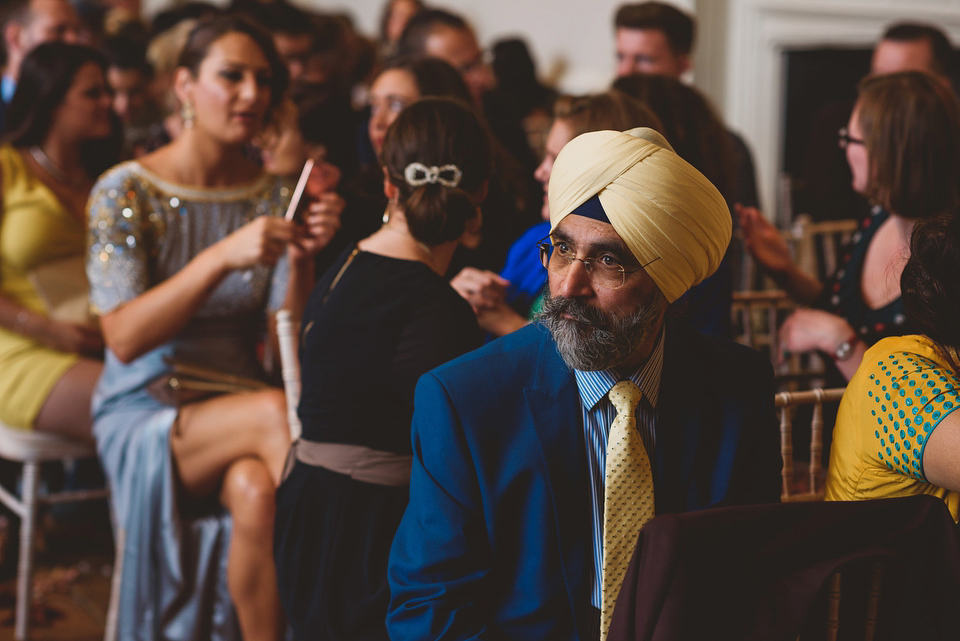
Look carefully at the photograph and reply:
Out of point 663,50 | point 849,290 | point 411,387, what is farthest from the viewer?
point 663,50

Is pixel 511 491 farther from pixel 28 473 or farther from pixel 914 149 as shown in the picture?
pixel 28 473

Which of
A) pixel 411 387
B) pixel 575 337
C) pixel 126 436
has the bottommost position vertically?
pixel 126 436

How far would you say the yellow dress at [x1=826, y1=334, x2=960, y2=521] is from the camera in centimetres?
132

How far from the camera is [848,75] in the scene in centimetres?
527

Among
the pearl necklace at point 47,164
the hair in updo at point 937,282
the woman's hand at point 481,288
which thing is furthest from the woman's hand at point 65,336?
the hair in updo at point 937,282

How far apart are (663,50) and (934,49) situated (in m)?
1.12

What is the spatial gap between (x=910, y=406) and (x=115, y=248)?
196cm

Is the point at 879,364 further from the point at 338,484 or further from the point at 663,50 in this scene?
the point at 663,50

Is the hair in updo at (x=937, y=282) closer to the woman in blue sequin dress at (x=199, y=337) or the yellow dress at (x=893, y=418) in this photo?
the yellow dress at (x=893, y=418)

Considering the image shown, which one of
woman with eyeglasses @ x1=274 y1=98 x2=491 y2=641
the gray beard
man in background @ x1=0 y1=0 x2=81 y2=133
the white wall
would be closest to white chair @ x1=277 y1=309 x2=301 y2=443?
woman with eyeglasses @ x1=274 y1=98 x2=491 y2=641

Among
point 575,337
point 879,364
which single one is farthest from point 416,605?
point 879,364

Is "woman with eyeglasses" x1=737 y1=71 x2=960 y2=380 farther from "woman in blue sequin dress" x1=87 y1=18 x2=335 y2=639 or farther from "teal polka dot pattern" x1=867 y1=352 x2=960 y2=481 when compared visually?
"woman in blue sequin dress" x1=87 y1=18 x2=335 y2=639

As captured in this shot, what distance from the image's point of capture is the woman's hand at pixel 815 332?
2197 mm

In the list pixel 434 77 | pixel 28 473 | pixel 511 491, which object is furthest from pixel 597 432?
pixel 28 473
